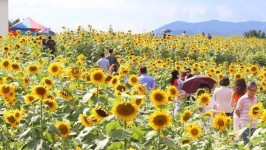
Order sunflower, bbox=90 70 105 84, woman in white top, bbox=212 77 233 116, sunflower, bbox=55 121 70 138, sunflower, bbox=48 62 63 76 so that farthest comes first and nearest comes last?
woman in white top, bbox=212 77 233 116 < sunflower, bbox=48 62 63 76 < sunflower, bbox=90 70 105 84 < sunflower, bbox=55 121 70 138

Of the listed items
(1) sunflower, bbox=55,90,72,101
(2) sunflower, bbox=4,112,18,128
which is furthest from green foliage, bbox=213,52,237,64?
(2) sunflower, bbox=4,112,18,128

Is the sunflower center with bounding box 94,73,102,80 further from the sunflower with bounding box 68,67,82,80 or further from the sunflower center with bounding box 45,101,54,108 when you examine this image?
the sunflower with bounding box 68,67,82,80

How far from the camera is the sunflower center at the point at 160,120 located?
121 inches

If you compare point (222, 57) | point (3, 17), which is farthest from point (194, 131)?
point (3, 17)

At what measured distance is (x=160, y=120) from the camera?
10.2 feet

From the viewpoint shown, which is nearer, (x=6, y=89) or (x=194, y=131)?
(x=194, y=131)

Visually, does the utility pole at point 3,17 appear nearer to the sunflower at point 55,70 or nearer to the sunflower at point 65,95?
the sunflower at point 55,70

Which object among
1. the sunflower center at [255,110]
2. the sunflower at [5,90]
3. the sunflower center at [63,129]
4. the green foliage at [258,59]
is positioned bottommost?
the green foliage at [258,59]

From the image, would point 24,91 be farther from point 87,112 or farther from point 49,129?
point 49,129

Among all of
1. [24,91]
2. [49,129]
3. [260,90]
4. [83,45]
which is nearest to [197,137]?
[49,129]

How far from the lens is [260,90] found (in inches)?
370

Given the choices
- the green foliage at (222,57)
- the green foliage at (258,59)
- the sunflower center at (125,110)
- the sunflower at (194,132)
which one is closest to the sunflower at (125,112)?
the sunflower center at (125,110)

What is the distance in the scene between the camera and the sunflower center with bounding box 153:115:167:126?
309 cm

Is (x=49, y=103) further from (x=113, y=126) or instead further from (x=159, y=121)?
(x=159, y=121)
